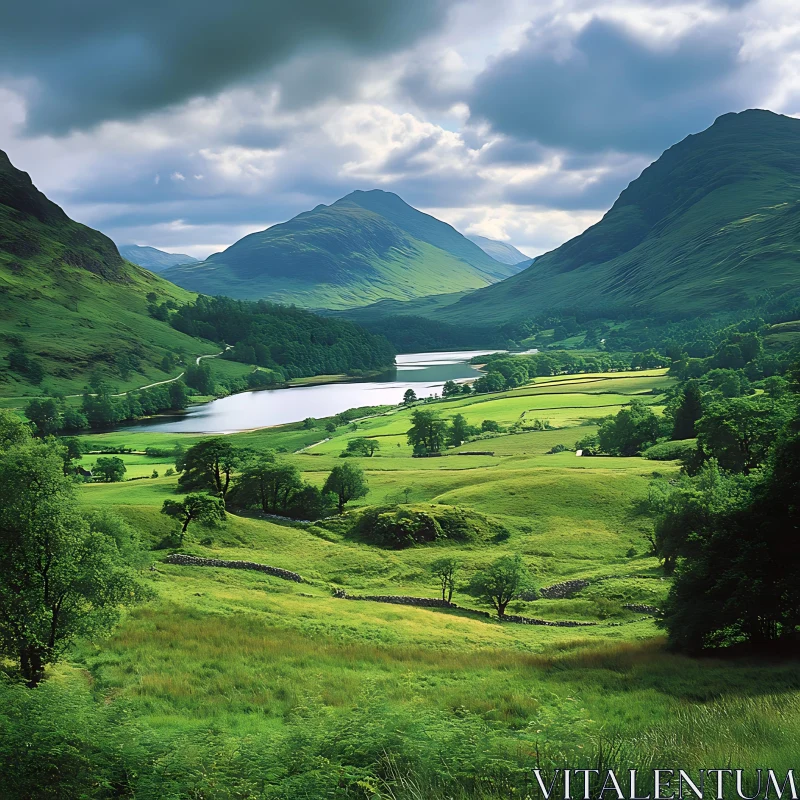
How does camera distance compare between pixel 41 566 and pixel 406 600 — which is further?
pixel 406 600

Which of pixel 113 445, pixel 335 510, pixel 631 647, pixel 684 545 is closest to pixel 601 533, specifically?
pixel 684 545

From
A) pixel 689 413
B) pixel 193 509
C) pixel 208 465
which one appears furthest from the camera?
pixel 689 413

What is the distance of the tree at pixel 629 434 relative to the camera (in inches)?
4562

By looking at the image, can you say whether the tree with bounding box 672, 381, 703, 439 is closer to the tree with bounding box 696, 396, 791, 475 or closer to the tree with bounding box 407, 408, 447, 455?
the tree with bounding box 696, 396, 791, 475

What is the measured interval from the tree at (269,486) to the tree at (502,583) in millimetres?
39438

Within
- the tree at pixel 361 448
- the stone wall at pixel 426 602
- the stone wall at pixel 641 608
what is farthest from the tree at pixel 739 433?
the tree at pixel 361 448

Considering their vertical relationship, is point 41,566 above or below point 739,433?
above

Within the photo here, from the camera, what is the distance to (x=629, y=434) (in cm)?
11644

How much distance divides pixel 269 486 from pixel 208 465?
9183mm

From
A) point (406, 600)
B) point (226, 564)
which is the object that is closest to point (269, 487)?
point (226, 564)

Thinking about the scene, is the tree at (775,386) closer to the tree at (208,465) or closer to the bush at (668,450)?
the bush at (668,450)

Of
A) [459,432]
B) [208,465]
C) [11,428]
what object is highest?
[11,428]

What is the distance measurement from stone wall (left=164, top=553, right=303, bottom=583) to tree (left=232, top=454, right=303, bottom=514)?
28940 mm

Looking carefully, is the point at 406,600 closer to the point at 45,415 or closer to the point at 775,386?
the point at 775,386
